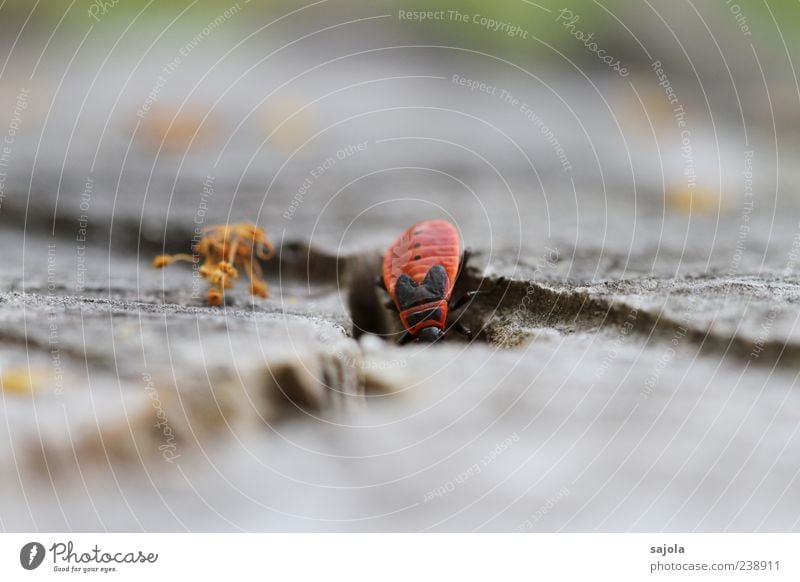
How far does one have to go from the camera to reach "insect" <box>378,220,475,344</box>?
59cm


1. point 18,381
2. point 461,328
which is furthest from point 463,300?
point 18,381

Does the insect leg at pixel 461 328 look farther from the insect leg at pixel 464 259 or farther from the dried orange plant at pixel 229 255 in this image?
the dried orange plant at pixel 229 255

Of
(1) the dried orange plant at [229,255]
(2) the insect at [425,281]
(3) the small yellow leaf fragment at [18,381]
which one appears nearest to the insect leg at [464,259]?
(2) the insect at [425,281]

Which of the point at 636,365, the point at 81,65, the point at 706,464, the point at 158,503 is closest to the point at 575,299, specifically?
the point at 636,365

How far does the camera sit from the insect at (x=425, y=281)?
1.94 ft

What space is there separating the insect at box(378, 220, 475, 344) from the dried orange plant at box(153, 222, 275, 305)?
0.15 meters

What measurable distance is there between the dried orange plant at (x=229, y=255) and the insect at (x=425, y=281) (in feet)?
0.49

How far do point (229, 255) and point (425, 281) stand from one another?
9.1 inches

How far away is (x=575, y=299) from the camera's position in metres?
0.64

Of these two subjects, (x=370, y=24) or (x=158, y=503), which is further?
(x=370, y=24)

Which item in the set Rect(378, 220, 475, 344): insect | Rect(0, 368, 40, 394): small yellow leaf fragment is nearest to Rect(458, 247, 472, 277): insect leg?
Rect(378, 220, 475, 344): insect

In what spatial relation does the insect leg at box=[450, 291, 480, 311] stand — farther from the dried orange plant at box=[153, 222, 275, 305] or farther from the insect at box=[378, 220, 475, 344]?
the dried orange plant at box=[153, 222, 275, 305]
